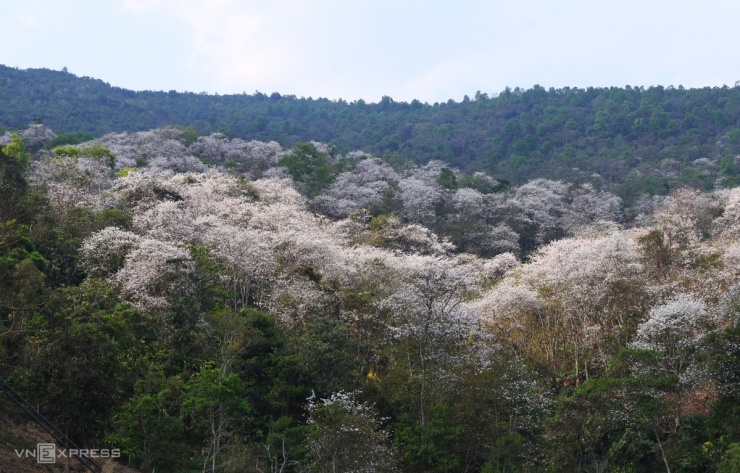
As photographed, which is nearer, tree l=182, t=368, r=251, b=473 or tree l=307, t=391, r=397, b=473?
tree l=182, t=368, r=251, b=473

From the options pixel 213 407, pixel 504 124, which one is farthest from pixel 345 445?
pixel 504 124

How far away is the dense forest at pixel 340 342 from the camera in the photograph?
15273 millimetres

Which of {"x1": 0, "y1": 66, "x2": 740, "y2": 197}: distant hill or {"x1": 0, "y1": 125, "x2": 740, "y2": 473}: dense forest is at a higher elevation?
{"x1": 0, "y1": 66, "x2": 740, "y2": 197}: distant hill

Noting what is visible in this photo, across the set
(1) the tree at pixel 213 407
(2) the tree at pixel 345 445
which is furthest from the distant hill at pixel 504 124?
(1) the tree at pixel 213 407

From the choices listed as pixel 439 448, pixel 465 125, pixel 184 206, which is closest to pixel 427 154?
pixel 465 125

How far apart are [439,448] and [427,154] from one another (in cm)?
5990

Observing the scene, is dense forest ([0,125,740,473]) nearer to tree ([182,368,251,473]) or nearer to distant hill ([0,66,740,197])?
tree ([182,368,251,473])

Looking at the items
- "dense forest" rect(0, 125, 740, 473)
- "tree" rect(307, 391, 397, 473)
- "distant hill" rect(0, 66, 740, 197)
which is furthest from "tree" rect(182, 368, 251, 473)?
"distant hill" rect(0, 66, 740, 197)

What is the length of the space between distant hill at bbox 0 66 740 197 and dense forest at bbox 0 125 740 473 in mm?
30177

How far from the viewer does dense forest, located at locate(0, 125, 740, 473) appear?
50.1 ft

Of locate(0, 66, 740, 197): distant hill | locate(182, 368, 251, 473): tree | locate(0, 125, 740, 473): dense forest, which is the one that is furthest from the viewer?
locate(0, 66, 740, 197): distant hill

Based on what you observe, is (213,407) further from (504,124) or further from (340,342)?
(504,124)

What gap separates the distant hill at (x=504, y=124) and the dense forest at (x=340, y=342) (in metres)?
30.2

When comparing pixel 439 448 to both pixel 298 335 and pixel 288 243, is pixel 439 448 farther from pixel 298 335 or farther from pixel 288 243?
pixel 288 243
